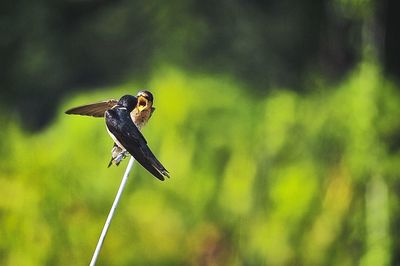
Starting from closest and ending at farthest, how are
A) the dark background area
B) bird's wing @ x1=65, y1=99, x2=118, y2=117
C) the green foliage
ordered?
bird's wing @ x1=65, y1=99, x2=118, y2=117
the green foliage
the dark background area

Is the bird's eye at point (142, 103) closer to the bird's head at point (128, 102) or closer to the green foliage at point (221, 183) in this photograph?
the bird's head at point (128, 102)

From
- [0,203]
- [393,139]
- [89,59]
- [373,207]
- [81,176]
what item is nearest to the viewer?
[0,203]

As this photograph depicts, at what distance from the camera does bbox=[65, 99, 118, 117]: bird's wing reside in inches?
30.8

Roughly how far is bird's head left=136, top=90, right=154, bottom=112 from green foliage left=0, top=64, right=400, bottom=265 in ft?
8.07

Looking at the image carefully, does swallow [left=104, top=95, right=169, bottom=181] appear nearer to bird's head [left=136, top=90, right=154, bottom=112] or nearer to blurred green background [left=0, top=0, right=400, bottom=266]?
bird's head [left=136, top=90, right=154, bottom=112]

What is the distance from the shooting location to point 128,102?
2.46 feet

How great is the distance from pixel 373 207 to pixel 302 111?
47 centimetres

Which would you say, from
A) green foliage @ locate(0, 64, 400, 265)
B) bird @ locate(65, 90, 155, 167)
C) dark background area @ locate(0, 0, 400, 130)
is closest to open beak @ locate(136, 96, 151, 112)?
bird @ locate(65, 90, 155, 167)

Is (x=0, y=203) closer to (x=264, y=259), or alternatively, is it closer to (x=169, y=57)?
(x=264, y=259)

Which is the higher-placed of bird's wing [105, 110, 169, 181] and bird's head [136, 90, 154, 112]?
bird's head [136, 90, 154, 112]

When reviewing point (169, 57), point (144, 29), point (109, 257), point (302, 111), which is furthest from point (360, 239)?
point (144, 29)

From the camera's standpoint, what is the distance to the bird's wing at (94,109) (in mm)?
781

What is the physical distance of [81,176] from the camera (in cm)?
363

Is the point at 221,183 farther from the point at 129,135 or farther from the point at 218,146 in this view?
the point at 129,135
